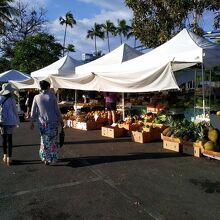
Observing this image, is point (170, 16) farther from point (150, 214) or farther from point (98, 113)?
point (150, 214)

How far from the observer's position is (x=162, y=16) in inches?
712

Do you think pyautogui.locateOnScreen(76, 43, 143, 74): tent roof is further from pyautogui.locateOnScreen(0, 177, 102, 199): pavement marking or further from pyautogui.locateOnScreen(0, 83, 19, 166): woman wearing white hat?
pyautogui.locateOnScreen(0, 177, 102, 199): pavement marking

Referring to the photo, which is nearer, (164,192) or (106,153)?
(164,192)

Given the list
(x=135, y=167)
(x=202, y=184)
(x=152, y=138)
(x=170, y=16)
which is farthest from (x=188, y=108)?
(x=170, y=16)

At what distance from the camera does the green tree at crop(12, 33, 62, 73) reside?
32.7 meters

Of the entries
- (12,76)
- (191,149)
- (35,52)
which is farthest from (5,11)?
(191,149)

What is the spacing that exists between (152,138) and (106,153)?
6.47 ft

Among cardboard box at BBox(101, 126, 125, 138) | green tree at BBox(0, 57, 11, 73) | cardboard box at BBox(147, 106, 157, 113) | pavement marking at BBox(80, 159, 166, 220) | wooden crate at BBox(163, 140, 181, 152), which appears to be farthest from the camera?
green tree at BBox(0, 57, 11, 73)

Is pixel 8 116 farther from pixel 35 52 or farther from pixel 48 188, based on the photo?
pixel 35 52

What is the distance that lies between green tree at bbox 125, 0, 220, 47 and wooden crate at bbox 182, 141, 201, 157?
917cm

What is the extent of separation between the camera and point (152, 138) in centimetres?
1084

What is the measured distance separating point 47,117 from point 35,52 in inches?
1029

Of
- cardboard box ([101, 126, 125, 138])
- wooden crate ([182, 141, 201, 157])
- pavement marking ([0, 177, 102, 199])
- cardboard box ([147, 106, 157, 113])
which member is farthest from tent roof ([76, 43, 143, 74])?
pavement marking ([0, 177, 102, 199])

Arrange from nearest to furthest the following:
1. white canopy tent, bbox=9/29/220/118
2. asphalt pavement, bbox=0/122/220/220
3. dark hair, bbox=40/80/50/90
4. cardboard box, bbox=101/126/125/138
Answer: asphalt pavement, bbox=0/122/220/220, dark hair, bbox=40/80/50/90, white canopy tent, bbox=9/29/220/118, cardboard box, bbox=101/126/125/138
